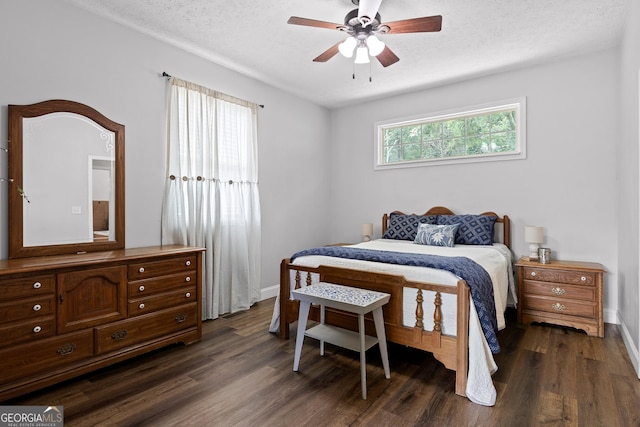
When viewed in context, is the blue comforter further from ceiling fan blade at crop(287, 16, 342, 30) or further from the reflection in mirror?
the reflection in mirror

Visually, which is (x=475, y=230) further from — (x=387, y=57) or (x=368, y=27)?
(x=368, y=27)

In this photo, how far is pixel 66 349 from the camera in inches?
86.9

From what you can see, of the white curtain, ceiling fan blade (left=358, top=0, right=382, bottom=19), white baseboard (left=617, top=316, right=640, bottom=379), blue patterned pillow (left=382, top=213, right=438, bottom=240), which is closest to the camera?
ceiling fan blade (left=358, top=0, right=382, bottom=19)

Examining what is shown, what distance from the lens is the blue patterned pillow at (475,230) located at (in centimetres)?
380

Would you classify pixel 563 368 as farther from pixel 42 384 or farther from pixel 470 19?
pixel 42 384

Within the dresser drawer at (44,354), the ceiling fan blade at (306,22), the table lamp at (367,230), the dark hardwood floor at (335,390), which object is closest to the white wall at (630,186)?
the dark hardwood floor at (335,390)

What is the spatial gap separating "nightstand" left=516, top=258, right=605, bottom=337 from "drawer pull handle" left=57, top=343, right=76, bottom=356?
12.5 feet

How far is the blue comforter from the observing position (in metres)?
2.20

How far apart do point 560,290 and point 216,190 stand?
3562mm

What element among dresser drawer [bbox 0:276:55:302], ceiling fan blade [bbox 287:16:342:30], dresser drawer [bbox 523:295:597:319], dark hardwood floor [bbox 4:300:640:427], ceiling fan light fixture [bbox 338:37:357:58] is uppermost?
ceiling fan blade [bbox 287:16:342:30]

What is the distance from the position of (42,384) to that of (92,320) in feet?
1.39

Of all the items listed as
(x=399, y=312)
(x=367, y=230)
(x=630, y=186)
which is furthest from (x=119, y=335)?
(x=630, y=186)

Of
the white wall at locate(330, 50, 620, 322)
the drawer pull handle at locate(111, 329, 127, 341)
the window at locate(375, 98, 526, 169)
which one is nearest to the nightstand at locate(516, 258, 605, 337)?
the white wall at locate(330, 50, 620, 322)

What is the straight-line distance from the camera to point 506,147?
409 cm
